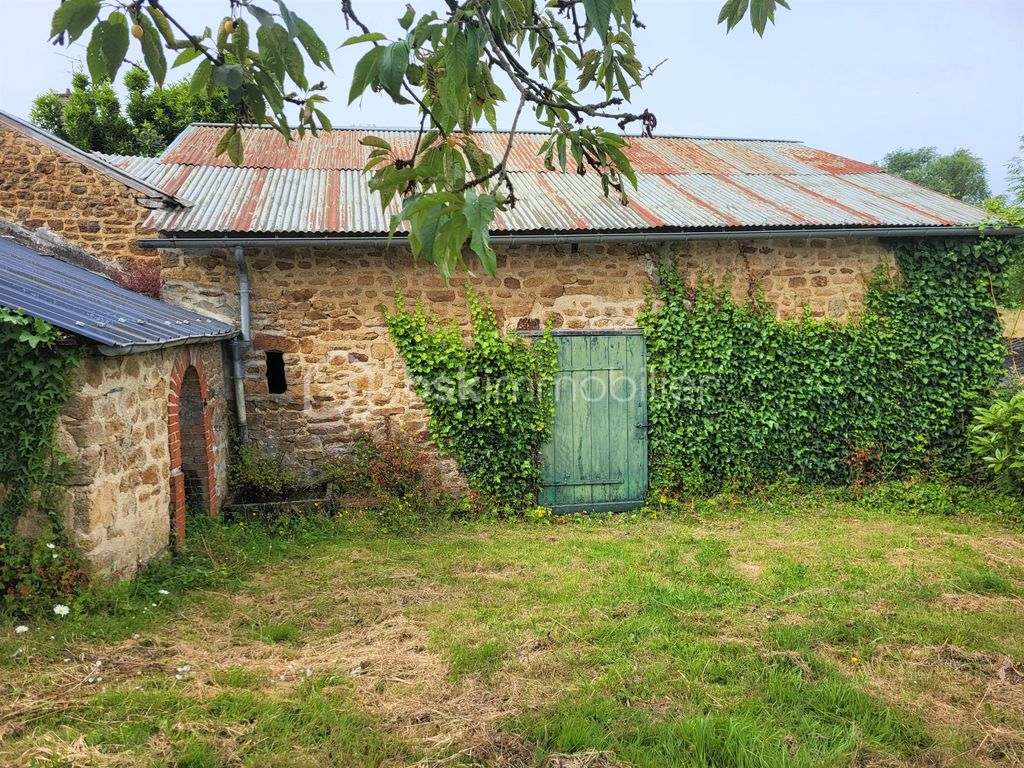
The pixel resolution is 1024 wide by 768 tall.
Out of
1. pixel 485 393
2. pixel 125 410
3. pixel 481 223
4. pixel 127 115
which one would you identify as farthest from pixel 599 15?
pixel 127 115

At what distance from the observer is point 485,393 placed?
7008 mm

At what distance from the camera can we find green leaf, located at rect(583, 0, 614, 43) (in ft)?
5.63

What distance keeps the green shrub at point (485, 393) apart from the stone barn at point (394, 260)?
16 centimetres

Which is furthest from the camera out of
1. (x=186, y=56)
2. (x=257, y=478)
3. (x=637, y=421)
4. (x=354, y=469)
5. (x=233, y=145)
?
(x=637, y=421)

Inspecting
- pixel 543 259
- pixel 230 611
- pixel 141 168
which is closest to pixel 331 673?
pixel 230 611

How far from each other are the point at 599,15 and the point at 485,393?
540cm

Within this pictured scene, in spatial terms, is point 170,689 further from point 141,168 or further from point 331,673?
point 141,168

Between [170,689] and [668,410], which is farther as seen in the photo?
[668,410]

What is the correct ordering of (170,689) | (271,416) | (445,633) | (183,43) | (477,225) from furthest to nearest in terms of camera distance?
1. (271,416)
2. (445,633)
3. (170,689)
4. (183,43)
5. (477,225)

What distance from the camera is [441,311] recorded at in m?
6.99

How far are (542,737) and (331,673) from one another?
1228mm

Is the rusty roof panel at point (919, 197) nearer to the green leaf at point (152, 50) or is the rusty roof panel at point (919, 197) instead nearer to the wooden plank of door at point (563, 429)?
the wooden plank of door at point (563, 429)

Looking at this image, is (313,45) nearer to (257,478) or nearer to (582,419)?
A: (257,478)

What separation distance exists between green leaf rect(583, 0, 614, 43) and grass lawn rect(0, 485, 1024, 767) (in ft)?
8.90
